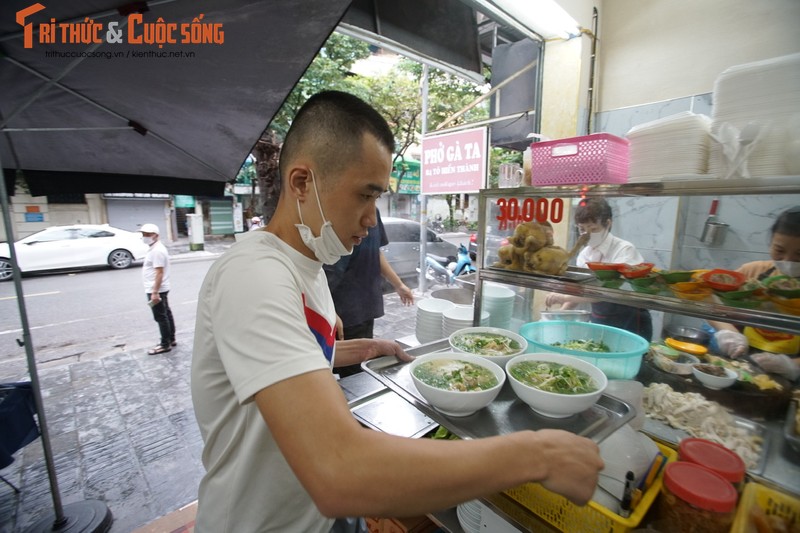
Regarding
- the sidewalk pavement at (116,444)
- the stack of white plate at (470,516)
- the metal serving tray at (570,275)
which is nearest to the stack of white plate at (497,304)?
the metal serving tray at (570,275)

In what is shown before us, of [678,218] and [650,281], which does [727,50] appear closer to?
[678,218]

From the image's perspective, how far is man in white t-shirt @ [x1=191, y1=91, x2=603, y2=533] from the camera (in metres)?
0.77

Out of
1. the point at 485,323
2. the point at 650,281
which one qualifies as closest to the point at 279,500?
the point at 485,323

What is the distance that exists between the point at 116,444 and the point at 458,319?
388 centimetres

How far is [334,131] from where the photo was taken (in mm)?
1203

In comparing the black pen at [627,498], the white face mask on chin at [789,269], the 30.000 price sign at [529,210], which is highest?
the 30.000 price sign at [529,210]

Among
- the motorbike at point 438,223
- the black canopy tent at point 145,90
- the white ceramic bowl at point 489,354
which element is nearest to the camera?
the white ceramic bowl at point 489,354

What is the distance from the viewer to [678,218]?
361cm

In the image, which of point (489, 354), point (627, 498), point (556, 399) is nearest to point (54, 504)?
point (489, 354)

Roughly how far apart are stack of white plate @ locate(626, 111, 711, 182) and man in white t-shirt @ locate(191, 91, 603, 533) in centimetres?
109

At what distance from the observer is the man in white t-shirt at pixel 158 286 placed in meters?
5.73

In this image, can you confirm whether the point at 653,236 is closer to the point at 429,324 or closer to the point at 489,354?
the point at 429,324

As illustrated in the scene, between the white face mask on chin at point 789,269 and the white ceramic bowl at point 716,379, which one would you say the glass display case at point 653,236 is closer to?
the white face mask on chin at point 789,269

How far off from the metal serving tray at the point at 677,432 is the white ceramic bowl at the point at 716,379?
0.18 metres
